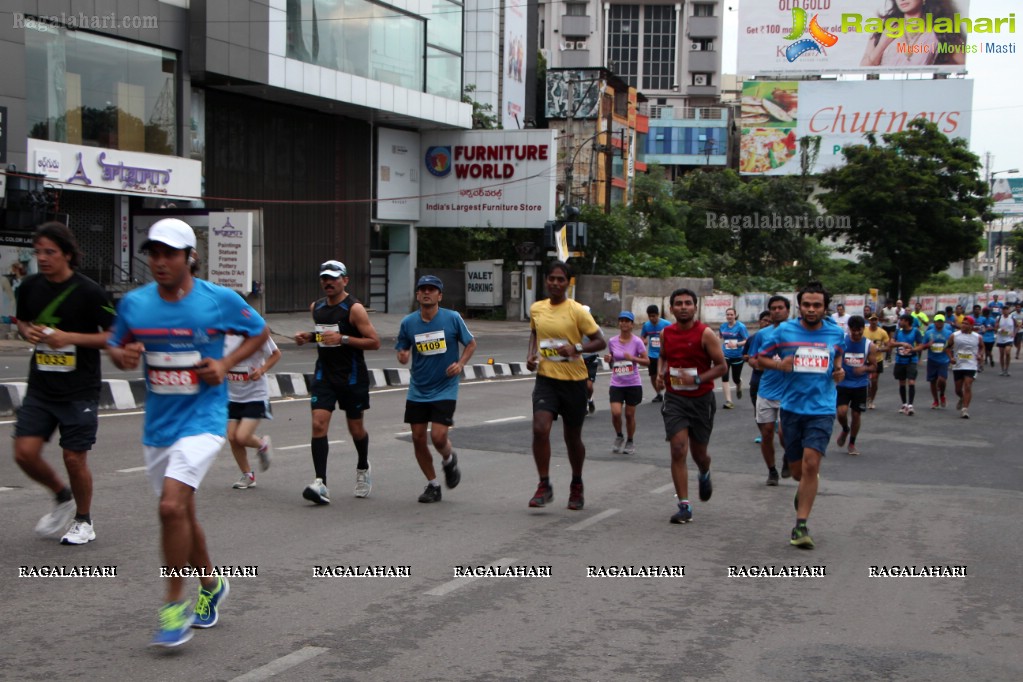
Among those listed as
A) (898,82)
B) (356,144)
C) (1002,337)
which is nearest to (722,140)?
(898,82)

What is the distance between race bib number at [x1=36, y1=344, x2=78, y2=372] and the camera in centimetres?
673

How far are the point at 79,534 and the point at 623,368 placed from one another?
7.49 m

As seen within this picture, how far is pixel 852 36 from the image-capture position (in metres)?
82.8

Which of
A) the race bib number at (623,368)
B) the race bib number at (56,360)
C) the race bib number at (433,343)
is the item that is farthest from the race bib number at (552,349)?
the race bib number at (623,368)

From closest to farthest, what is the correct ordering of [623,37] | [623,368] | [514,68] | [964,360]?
1. [623,368]
2. [964,360]
3. [514,68]
4. [623,37]

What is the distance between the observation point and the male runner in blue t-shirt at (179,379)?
191 inches

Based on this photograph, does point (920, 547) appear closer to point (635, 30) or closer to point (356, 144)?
point (356, 144)

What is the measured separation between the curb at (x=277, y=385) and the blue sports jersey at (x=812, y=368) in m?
4.18

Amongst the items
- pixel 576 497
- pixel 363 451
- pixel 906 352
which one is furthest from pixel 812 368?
pixel 906 352

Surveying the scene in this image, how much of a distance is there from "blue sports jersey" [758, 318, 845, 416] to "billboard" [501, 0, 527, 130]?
55.2 meters

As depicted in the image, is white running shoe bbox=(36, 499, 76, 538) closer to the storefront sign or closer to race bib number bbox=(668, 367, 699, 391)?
race bib number bbox=(668, 367, 699, 391)

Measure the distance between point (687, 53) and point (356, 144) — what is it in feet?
233

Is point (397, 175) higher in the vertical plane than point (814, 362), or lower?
higher

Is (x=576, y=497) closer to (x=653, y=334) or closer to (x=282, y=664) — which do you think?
(x=282, y=664)
